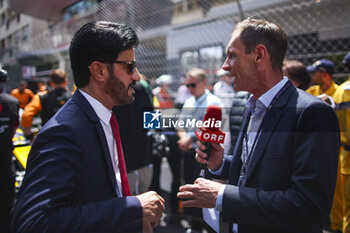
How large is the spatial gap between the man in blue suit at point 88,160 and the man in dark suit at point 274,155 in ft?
0.96

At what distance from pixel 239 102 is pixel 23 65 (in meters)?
4.60

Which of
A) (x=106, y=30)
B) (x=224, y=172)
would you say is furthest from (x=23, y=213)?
(x=224, y=172)

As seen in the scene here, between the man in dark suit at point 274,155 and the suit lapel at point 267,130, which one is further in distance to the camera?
the suit lapel at point 267,130

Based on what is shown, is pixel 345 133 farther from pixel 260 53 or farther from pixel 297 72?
pixel 260 53

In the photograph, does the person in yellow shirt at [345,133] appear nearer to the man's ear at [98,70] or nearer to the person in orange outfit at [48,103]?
the man's ear at [98,70]

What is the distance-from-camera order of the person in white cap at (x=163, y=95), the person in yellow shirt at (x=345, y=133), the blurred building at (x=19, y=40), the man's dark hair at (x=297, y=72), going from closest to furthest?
1. the man's dark hair at (x=297, y=72)
2. the person in yellow shirt at (x=345, y=133)
3. the blurred building at (x=19, y=40)
4. the person in white cap at (x=163, y=95)

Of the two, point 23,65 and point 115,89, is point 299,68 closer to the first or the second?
point 115,89

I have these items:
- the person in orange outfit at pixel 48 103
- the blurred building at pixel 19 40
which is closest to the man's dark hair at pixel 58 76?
the person in orange outfit at pixel 48 103

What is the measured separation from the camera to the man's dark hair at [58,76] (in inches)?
136

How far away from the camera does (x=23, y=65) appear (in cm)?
513

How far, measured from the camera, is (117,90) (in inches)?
45.6

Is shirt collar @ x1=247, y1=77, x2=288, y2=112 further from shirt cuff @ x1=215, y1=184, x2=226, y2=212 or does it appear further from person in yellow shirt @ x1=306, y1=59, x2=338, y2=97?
person in yellow shirt @ x1=306, y1=59, x2=338, y2=97

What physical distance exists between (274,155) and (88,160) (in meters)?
0.78

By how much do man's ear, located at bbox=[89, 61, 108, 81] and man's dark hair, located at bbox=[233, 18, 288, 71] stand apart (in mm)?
675
